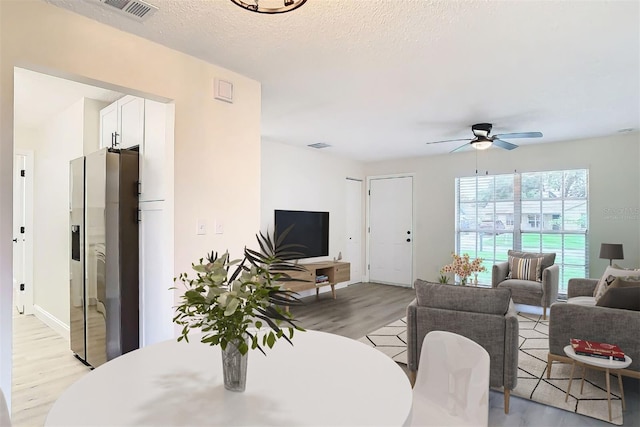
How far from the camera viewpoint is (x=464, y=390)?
1514mm

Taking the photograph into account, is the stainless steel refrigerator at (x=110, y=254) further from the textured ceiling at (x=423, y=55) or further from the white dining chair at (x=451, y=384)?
the white dining chair at (x=451, y=384)

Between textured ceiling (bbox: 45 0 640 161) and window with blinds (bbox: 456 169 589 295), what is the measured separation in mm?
1469

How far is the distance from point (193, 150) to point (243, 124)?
1.70 ft

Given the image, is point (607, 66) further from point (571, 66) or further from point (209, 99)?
point (209, 99)

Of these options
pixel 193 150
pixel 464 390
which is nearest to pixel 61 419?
pixel 464 390

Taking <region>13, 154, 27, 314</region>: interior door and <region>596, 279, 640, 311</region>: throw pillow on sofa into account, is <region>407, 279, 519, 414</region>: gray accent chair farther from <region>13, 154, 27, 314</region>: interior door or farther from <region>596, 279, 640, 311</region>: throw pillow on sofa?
<region>13, 154, 27, 314</region>: interior door

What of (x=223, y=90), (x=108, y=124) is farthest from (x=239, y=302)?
(x=108, y=124)

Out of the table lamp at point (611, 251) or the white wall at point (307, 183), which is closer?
the table lamp at point (611, 251)

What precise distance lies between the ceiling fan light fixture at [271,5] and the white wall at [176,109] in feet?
3.70

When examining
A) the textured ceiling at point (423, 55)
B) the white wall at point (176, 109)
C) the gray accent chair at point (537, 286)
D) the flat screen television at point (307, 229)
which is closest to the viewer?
the white wall at point (176, 109)

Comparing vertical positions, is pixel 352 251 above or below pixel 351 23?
below

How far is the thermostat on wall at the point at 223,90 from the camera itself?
110 inches

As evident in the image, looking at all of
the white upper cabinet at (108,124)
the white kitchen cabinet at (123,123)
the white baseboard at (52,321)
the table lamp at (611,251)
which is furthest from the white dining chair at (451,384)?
the table lamp at (611,251)

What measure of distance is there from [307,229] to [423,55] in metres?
3.92
